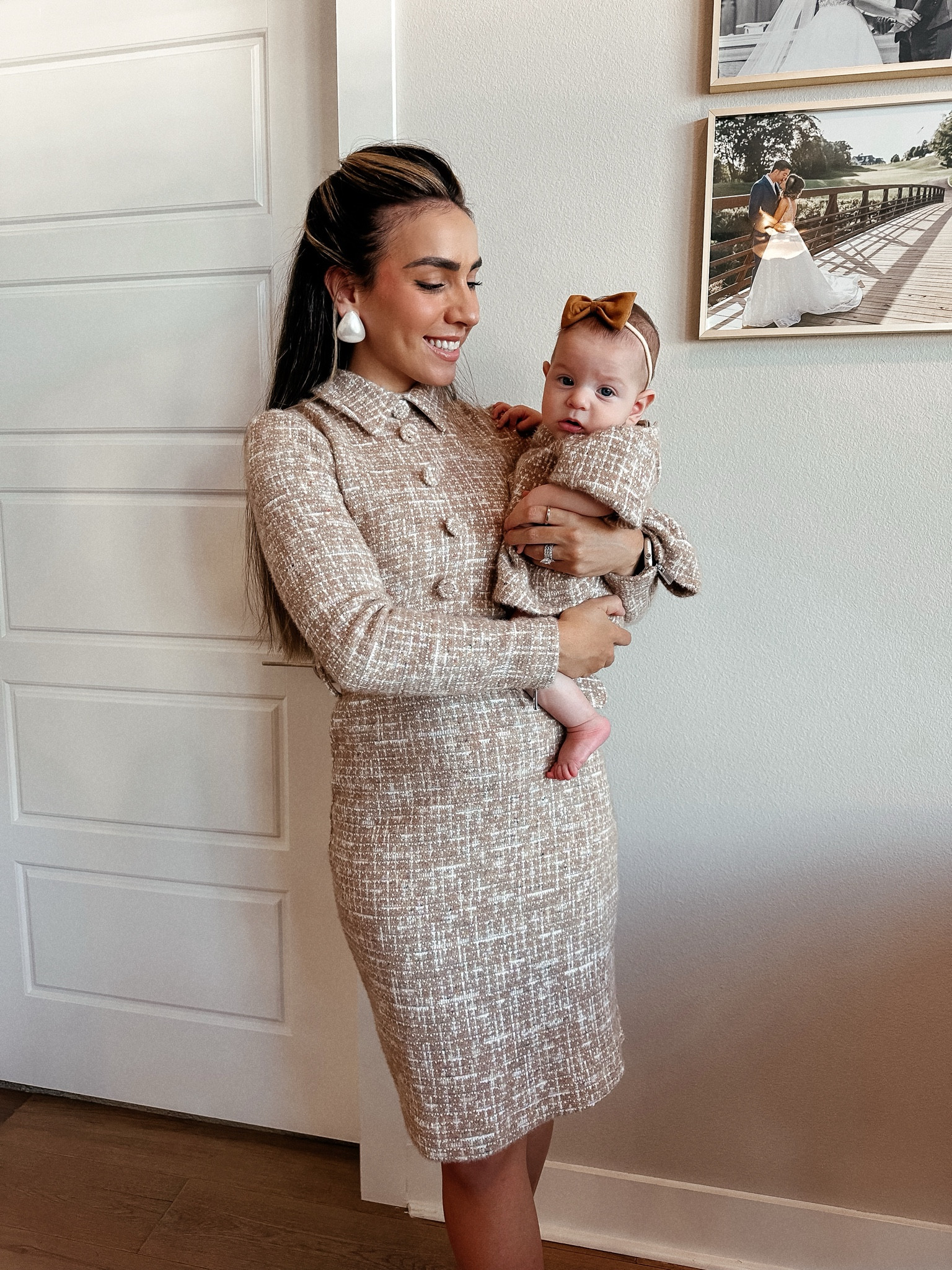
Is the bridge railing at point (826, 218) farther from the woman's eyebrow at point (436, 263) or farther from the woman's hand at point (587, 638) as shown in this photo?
the woman's hand at point (587, 638)

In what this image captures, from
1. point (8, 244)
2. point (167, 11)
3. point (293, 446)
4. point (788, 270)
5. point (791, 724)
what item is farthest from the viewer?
point (8, 244)

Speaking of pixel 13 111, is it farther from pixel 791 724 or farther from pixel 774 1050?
pixel 774 1050

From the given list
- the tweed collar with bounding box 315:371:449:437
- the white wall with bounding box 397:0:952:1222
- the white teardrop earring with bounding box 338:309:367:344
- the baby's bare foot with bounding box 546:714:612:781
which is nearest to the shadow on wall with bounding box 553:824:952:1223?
the white wall with bounding box 397:0:952:1222

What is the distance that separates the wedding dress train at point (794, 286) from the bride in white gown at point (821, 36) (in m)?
0.21

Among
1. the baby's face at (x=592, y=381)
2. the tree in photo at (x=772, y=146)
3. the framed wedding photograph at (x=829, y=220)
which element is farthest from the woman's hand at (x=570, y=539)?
the tree in photo at (x=772, y=146)

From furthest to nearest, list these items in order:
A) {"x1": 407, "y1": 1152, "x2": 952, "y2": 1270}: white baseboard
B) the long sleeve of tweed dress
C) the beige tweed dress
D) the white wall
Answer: {"x1": 407, "y1": 1152, "x2": 952, "y2": 1270}: white baseboard → the white wall → the beige tweed dress → the long sleeve of tweed dress

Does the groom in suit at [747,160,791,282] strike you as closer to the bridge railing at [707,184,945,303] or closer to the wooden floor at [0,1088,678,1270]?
the bridge railing at [707,184,945,303]

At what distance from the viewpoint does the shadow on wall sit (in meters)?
1.53

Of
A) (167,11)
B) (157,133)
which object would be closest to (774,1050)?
(157,133)

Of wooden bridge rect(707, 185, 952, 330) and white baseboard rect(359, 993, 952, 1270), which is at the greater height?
wooden bridge rect(707, 185, 952, 330)

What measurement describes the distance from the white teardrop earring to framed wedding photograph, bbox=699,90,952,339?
55 centimetres

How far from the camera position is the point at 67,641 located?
1.90 meters

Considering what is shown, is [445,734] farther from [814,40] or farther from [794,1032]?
[814,40]

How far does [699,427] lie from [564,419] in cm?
39
